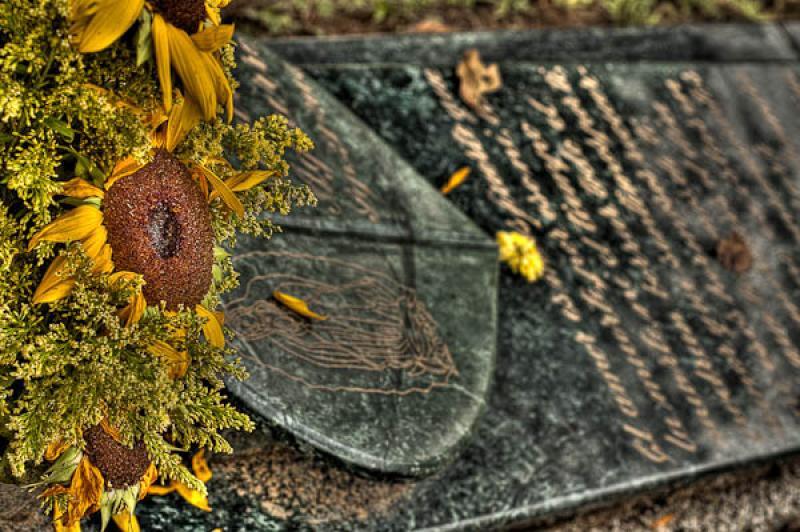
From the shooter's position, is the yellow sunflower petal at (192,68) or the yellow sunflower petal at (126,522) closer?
the yellow sunflower petal at (192,68)

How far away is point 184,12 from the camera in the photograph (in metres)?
1.33

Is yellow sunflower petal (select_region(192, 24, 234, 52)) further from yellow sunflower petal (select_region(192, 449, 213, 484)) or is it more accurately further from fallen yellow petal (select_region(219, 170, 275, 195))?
yellow sunflower petal (select_region(192, 449, 213, 484))

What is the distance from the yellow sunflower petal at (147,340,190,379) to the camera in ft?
4.51

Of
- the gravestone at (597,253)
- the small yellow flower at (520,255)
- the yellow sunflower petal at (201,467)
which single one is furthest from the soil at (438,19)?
the yellow sunflower petal at (201,467)

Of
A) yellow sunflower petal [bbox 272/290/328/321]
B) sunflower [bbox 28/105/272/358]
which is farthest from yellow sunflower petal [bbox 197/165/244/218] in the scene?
yellow sunflower petal [bbox 272/290/328/321]

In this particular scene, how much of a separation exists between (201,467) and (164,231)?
0.66 metres

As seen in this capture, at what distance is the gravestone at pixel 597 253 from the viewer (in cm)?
223

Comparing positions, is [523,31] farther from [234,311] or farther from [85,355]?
[85,355]

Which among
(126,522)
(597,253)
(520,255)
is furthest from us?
(597,253)

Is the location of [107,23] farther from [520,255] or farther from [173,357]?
[520,255]

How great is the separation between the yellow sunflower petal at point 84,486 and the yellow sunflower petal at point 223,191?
47 cm

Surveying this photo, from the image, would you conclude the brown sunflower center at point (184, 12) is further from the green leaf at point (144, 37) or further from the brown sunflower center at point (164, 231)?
the brown sunflower center at point (164, 231)

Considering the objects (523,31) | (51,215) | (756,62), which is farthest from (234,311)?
(756,62)

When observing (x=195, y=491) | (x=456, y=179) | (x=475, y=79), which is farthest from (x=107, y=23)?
(x=475, y=79)
